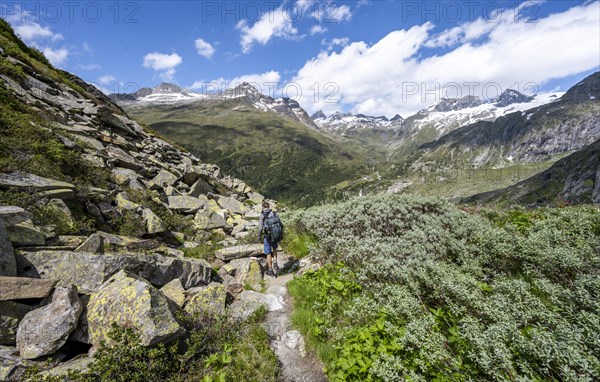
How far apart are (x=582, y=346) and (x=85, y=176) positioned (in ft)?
58.3

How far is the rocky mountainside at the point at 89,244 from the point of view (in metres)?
5.68

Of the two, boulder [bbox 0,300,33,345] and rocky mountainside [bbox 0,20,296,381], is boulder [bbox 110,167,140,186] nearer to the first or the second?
rocky mountainside [bbox 0,20,296,381]

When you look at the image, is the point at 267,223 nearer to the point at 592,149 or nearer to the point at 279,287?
the point at 279,287

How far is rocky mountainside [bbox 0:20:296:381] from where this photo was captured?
568cm

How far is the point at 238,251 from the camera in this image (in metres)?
13.6

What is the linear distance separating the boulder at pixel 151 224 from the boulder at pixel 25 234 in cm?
458

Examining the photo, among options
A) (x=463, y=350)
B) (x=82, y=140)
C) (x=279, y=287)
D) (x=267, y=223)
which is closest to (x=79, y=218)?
(x=267, y=223)

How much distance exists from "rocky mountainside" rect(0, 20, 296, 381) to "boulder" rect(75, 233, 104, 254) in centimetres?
3

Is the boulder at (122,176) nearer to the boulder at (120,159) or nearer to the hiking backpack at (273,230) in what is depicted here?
the boulder at (120,159)

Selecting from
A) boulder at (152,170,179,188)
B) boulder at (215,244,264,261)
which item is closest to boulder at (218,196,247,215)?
boulder at (152,170,179,188)

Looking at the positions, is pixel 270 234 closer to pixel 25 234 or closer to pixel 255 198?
pixel 25 234

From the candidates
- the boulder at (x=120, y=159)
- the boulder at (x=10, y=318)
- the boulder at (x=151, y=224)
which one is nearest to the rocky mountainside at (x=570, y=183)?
the boulder at (x=120, y=159)

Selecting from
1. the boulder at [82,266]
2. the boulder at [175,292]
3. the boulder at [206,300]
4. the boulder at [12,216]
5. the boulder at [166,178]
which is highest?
the boulder at [166,178]

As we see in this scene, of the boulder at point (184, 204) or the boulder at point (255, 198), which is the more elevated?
the boulder at point (184, 204)
